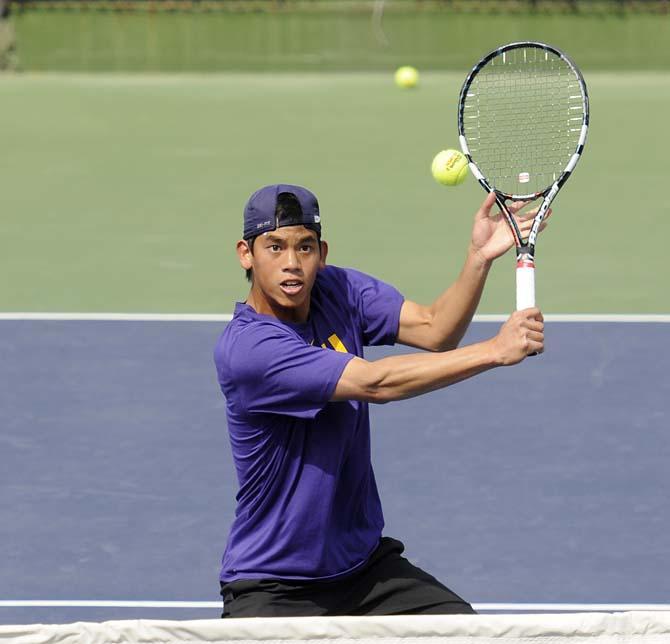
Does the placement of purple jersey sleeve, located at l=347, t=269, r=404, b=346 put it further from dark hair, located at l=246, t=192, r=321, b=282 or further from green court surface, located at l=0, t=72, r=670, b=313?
green court surface, located at l=0, t=72, r=670, b=313

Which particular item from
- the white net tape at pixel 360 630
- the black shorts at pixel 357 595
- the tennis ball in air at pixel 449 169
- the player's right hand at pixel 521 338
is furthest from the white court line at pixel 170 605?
the white net tape at pixel 360 630

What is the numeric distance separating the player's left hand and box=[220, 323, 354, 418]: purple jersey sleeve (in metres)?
0.65

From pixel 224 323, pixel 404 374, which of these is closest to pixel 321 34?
pixel 224 323

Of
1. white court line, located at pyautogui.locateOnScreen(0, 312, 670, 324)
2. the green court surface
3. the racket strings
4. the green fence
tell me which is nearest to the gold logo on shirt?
the racket strings

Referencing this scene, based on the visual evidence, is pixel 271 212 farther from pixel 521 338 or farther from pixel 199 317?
pixel 199 317

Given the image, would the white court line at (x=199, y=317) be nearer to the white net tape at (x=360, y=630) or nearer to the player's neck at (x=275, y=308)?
the player's neck at (x=275, y=308)

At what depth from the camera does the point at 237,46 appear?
1828 cm

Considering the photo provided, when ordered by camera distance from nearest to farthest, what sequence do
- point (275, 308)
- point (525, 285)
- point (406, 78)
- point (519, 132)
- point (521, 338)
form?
point (521, 338) < point (525, 285) < point (275, 308) < point (519, 132) < point (406, 78)

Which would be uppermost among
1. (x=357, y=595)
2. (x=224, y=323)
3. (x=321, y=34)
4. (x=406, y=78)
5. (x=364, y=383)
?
(x=321, y=34)

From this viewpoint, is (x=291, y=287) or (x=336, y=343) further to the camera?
(x=336, y=343)

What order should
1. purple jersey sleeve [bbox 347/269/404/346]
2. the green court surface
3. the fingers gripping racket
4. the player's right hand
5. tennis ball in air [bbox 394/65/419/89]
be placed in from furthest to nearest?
tennis ball in air [bbox 394/65/419/89]
the green court surface
purple jersey sleeve [bbox 347/269/404/346]
the fingers gripping racket
the player's right hand

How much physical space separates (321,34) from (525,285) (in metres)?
13.9

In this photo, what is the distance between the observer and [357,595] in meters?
5.02

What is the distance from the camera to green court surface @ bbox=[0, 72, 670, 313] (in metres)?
11.6
